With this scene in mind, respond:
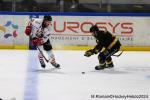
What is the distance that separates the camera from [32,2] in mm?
11945

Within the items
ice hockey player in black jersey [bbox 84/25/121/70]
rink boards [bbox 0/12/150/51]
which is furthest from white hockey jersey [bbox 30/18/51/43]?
rink boards [bbox 0/12/150/51]

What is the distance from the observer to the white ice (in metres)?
6.67

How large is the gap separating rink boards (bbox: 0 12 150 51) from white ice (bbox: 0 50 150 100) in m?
0.85

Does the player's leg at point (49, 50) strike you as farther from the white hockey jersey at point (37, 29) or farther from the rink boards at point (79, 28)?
the rink boards at point (79, 28)

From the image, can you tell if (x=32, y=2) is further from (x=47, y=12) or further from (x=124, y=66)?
(x=124, y=66)

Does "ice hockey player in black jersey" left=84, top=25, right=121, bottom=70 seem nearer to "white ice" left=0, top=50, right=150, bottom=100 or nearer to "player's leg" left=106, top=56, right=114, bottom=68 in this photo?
"player's leg" left=106, top=56, right=114, bottom=68

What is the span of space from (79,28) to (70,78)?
3.62 metres

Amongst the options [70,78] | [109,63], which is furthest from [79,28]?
[70,78]

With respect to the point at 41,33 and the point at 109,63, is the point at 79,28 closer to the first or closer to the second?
the point at 109,63

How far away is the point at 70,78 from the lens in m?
7.87

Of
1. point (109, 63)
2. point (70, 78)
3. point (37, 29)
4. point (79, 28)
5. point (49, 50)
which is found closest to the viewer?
point (70, 78)

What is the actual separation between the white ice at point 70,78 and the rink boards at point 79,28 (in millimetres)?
846

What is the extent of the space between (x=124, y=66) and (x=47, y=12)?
311 cm

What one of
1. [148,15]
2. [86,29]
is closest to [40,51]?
[86,29]
